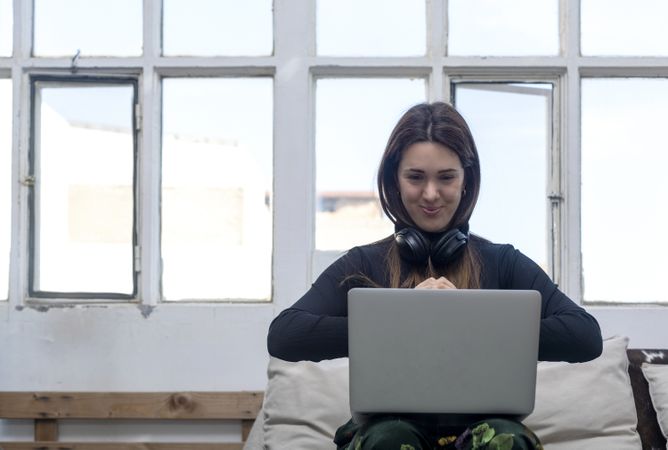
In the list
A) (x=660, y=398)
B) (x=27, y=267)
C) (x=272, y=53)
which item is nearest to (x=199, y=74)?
(x=272, y=53)

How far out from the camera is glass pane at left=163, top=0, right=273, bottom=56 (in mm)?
3014

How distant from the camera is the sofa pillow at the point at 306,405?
2209 mm

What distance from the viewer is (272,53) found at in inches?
118

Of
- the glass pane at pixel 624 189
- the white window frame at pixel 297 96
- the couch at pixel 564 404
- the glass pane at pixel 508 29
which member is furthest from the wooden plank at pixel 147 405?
the glass pane at pixel 508 29

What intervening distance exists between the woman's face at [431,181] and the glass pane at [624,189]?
1.26 m

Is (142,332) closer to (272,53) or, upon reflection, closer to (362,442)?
(272,53)

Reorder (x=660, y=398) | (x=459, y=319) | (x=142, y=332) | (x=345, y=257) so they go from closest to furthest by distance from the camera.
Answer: (x=459, y=319) → (x=345, y=257) → (x=660, y=398) → (x=142, y=332)

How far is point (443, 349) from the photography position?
1356 millimetres

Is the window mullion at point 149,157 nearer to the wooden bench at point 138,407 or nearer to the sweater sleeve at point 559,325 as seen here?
the wooden bench at point 138,407

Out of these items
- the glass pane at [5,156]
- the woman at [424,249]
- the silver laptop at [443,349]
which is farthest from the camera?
the glass pane at [5,156]

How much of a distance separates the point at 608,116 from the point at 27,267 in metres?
2.06

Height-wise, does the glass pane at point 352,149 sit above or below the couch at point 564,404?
above

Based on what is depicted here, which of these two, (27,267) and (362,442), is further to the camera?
(27,267)

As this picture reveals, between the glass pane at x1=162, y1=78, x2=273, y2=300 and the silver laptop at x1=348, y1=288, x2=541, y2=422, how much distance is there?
1.67 m
